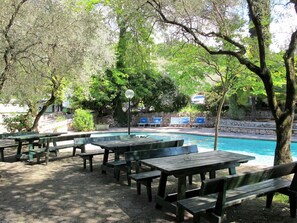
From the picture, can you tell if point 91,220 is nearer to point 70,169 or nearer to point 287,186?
point 287,186

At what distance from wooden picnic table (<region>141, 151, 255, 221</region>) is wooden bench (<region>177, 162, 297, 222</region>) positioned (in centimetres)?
32

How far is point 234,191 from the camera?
3580 mm

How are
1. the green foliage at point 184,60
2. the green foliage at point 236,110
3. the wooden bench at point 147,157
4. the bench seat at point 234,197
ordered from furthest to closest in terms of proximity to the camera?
Answer: the green foliage at point 236,110
the green foliage at point 184,60
the wooden bench at point 147,157
the bench seat at point 234,197

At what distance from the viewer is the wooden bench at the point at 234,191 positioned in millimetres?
3028

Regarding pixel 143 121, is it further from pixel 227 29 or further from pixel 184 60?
pixel 227 29

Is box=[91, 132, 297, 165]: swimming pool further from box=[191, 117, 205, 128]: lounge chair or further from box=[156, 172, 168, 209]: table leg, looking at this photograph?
box=[156, 172, 168, 209]: table leg

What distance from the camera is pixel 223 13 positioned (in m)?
6.80

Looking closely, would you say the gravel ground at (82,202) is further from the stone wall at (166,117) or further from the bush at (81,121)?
the stone wall at (166,117)

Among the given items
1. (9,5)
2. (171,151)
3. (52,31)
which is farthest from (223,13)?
(9,5)

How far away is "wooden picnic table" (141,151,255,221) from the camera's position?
3.71 meters

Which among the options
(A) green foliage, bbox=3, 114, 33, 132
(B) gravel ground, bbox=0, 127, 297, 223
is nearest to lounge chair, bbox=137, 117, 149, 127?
(A) green foliage, bbox=3, 114, 33, 132

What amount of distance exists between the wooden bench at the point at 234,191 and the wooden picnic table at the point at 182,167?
318mm

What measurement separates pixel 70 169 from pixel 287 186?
16.6 feet

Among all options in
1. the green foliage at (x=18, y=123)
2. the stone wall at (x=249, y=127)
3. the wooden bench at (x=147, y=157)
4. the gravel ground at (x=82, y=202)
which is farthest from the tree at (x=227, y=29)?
the stone wall at (x=249, y=127)
